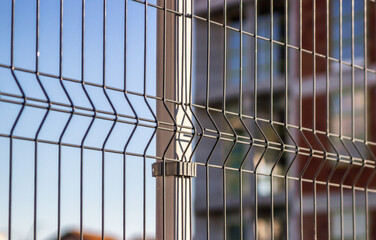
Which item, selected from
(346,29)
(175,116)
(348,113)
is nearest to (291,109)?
(348,113)

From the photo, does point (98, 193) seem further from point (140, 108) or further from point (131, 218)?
point (140, 108)

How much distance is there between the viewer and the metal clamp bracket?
207 cm

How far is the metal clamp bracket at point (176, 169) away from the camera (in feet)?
→ 6.78

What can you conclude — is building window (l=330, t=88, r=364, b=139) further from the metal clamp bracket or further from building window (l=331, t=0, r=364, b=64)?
the metal clamp bracket

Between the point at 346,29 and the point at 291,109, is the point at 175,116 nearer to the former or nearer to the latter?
the point at 346,29

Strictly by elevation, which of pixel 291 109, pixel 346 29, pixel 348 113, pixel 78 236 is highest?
pixel 346 29

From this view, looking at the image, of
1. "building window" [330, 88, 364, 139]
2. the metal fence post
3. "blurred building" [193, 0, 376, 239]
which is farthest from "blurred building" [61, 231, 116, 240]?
"building window" [330, 88, 364, 139]

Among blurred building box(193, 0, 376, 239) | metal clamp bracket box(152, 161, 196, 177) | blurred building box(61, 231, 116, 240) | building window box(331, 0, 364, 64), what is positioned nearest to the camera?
blurred building box(61, 231, 116, 240)

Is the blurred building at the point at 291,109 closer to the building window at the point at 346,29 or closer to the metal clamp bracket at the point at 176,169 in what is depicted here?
the building window at the point at 346,29

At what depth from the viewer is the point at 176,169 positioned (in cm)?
211

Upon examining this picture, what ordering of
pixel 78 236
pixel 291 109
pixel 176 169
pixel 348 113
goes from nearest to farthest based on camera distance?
pixel 78 236 < pixel 176 169 < pixel 348 113 < pixel 291 109

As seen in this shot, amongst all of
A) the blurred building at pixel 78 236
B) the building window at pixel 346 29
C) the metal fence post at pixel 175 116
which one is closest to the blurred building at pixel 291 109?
the building window at pixel 346 29

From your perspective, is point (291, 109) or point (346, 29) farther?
point (291, 109)

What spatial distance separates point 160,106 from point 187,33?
0.70 ft
